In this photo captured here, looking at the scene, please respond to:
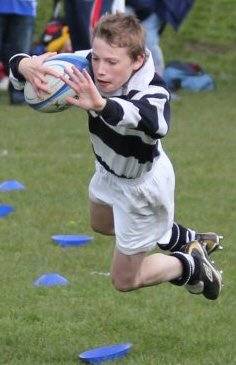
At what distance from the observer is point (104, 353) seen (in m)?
5.42

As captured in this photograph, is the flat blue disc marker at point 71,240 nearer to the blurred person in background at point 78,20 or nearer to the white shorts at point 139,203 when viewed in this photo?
the white shorts at point 139,203

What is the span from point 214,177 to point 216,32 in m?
8.32

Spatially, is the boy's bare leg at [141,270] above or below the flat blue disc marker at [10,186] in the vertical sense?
above

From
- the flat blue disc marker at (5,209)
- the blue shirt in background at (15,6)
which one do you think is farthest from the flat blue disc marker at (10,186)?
the blue shirt in background at (15,6)

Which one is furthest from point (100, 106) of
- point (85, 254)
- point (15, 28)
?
point (15, 28)

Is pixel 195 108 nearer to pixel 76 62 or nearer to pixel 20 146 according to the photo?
pixel 20 146

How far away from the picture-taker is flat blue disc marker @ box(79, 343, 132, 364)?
211 inches

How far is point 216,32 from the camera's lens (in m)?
17.6

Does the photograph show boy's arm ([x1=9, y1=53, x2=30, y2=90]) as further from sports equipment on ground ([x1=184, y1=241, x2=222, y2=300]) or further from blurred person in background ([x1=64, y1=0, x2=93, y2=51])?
blurred person in background ([x1=64, y1=0, x2=93, y2=51])

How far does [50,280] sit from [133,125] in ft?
6.37

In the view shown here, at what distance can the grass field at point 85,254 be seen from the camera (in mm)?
5742

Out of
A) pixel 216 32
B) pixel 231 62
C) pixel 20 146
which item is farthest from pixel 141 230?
pixel 216 32

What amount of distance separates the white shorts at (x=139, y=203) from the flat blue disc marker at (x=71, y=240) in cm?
177

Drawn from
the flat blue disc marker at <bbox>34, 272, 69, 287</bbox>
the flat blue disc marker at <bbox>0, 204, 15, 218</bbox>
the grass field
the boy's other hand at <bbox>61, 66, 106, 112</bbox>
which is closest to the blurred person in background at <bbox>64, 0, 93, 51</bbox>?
the grass field
